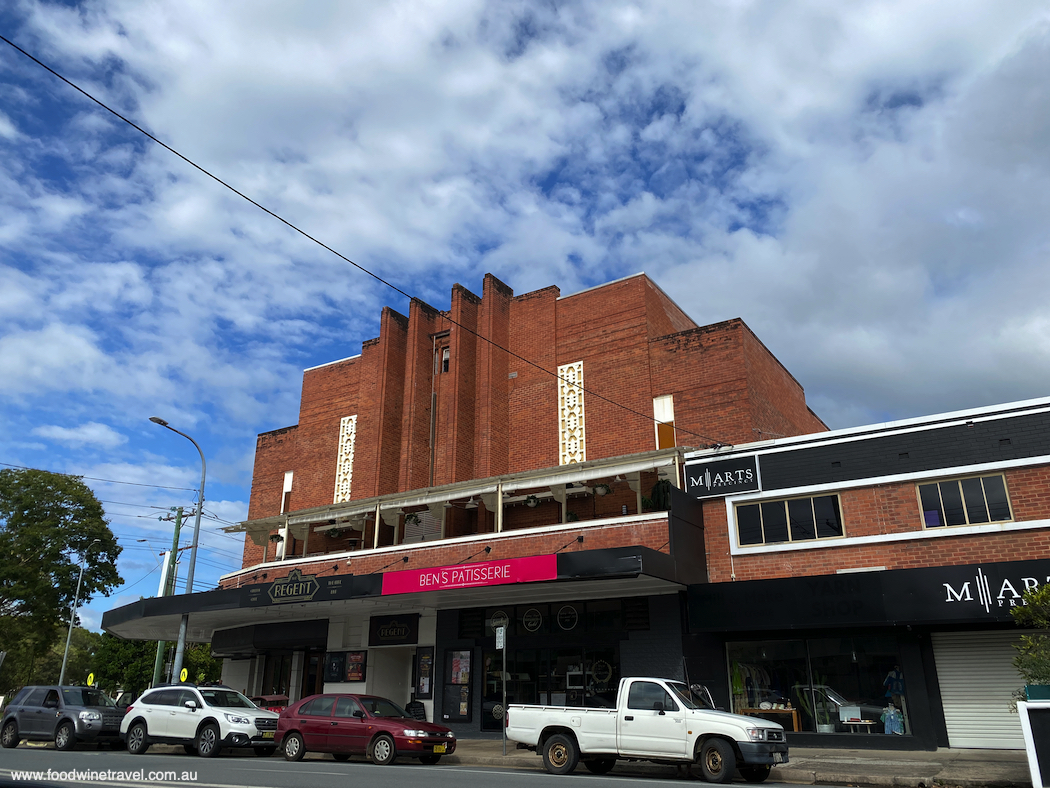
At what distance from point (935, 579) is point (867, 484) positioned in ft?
8.82

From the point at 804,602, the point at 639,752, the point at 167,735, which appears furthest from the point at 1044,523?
the point at 167,735

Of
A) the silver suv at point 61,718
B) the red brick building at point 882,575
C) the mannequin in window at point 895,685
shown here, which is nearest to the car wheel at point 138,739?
the silver suv at point 61,718

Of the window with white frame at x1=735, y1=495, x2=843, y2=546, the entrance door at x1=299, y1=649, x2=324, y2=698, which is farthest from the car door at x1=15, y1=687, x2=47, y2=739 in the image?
the window with white frame at x1=735, y1=495, x2=843, y2=546

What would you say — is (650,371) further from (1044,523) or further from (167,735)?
(167,735)

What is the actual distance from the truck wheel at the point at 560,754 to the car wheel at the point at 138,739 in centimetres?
965

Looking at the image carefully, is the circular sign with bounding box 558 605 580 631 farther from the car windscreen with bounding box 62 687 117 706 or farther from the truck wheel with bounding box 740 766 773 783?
the car windscreen with bounding box 62 687 117 706

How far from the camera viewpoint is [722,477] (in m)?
20.6

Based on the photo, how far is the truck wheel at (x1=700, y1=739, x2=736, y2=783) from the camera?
12.4 metres

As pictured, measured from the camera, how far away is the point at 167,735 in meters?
17.7

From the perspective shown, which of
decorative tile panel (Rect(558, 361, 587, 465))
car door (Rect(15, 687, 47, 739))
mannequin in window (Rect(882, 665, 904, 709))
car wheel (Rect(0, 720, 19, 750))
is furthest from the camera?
decorative tile panel (Rect(558, 361, 587, 465))

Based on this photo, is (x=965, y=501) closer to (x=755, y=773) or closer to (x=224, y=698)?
(x=755, y=773)

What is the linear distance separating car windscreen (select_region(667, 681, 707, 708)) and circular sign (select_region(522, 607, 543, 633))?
8507mm

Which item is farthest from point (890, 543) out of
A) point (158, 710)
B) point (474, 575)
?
point (158, 710)

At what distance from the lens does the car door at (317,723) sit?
17.1 metres
